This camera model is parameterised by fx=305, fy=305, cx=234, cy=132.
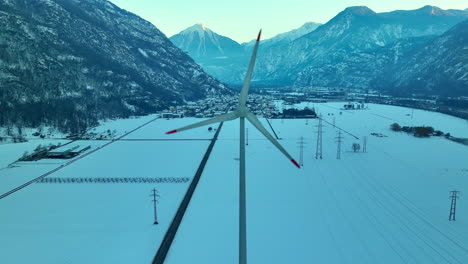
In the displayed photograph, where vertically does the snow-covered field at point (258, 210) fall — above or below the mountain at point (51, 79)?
below

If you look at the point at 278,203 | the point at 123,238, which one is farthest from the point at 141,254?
the point at 278,203

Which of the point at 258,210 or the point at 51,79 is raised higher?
the point at 51,79

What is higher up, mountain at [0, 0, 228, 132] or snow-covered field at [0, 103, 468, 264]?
mountain at [0, 0, 228, 132]

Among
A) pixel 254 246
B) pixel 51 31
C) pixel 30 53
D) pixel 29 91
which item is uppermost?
pixel 51 31

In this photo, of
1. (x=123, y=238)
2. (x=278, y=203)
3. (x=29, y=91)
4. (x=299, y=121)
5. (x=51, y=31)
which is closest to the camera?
(x=123, y=238)

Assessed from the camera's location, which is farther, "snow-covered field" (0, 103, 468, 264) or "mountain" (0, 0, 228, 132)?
"mountain" (0, 0, 228, 132)

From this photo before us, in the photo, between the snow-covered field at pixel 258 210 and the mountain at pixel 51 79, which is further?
the mountain at pixel 51 79

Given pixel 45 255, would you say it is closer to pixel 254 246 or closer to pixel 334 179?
pixel 254 246

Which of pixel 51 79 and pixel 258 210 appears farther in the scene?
pixel 51 79
